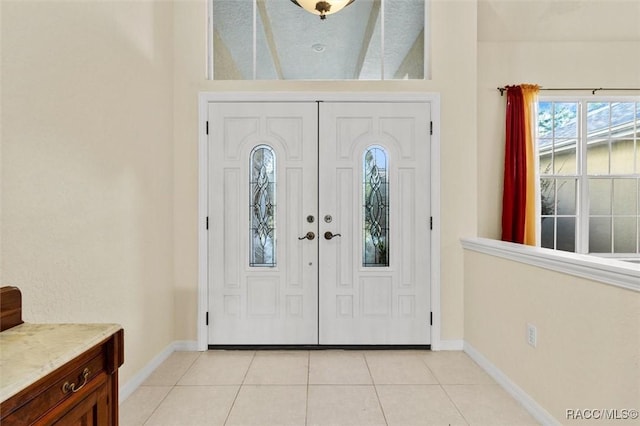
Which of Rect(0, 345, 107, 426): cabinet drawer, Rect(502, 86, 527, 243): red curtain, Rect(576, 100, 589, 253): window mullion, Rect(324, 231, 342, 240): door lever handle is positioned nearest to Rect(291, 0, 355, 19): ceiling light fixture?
Rect(324, 231, 342, 240): door lever handle

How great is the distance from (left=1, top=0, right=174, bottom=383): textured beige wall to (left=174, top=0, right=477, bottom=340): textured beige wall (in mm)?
110

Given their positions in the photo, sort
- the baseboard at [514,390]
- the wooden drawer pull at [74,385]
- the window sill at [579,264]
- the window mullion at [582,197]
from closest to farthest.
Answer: the wooden drawer pull at [74,385] → the window sill at [579,264] → the baseboard at [514,390] → the window mullion at [582,197]

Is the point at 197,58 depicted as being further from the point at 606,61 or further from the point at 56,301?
the point at 606,61

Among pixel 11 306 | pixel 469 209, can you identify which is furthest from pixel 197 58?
pixel 469 209

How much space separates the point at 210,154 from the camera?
2.99 m

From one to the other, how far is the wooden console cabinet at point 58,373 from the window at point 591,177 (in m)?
4.10

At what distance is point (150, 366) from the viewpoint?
8.40ft

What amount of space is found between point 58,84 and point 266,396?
2.17 m

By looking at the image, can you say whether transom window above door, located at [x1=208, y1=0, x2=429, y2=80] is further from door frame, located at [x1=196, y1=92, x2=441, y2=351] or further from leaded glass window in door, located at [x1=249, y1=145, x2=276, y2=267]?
leaded glass window in door, located at [x1=249, y1=145, x2=276, y2=267]

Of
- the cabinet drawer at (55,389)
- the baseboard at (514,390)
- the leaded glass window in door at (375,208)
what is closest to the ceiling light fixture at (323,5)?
the leaded glass window in door at (375,208)

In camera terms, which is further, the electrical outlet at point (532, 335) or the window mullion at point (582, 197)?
the window mullion at point (582, 197)

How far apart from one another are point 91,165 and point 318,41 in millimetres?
2163

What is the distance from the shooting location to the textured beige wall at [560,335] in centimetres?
148

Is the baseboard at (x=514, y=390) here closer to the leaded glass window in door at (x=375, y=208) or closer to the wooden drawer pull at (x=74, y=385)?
the leaded glass window in door at (x=375, y=208)
